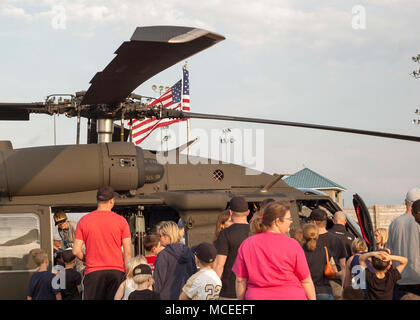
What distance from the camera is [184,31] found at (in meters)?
5.23

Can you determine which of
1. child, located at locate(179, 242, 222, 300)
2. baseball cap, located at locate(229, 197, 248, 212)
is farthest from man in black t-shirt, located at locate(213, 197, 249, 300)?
child, located at locate(179, 242, 222, 300)

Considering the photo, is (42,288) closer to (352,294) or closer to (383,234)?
(352,294)

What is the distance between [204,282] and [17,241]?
12.9 ft

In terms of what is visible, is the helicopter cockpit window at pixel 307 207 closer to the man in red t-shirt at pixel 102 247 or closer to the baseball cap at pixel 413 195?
the baseball cap at pixel 413 195

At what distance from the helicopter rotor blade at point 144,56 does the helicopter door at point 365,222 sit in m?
4.12

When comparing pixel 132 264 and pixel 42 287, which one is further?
pixel 42 287

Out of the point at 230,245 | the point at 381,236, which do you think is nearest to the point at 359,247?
the point at 381,236

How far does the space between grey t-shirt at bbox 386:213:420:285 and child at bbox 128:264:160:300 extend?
2722 millimetres

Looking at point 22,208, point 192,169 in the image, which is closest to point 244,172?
point 192,169

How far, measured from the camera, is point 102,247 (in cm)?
689

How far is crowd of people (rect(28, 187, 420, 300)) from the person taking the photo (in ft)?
16.4

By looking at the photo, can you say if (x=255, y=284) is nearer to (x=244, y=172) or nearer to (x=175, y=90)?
(x=244, y=172)

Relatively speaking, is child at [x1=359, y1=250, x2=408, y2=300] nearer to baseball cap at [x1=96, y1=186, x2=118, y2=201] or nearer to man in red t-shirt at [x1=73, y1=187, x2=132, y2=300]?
man in red t-shirt at [x1=73, y1=187, x2=132, y2=300]
